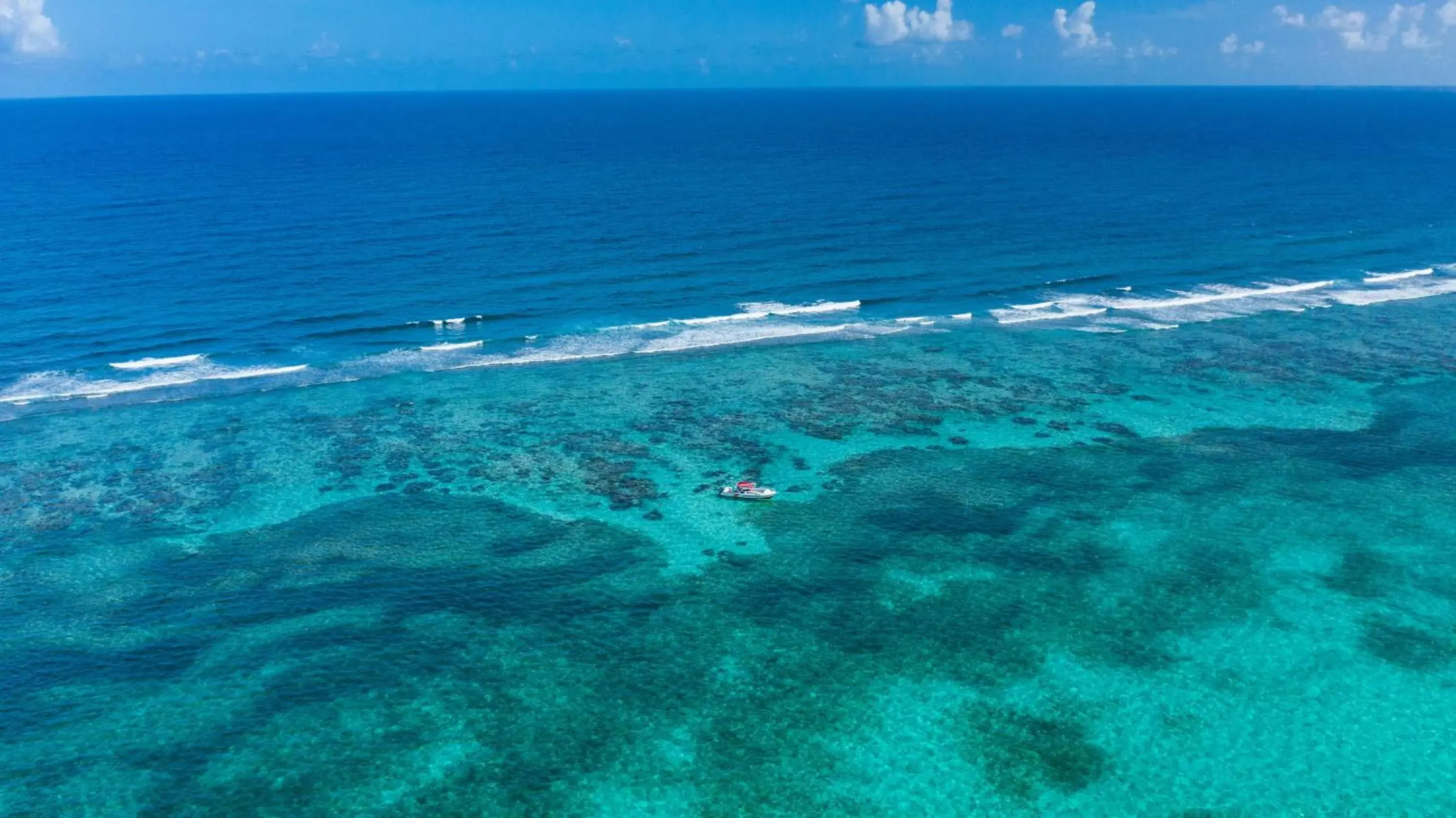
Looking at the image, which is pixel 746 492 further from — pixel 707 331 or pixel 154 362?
pixel 154 362

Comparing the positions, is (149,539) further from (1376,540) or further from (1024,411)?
(1376,540)

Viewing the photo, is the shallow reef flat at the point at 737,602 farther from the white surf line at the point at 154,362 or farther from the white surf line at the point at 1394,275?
the white surf line at the point at 1394,275

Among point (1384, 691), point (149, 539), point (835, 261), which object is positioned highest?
point (835, 261)

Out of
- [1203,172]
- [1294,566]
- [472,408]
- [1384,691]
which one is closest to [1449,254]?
[1203,172]

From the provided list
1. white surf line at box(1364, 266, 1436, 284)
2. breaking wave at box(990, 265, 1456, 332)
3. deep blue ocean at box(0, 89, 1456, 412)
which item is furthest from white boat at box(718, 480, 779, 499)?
white surf line at box(1364, 266, 1436, 284)

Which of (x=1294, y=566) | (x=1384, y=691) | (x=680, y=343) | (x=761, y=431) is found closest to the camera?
(x=1384, y=691)

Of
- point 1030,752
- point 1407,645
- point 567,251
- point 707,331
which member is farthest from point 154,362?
point 1407,645
